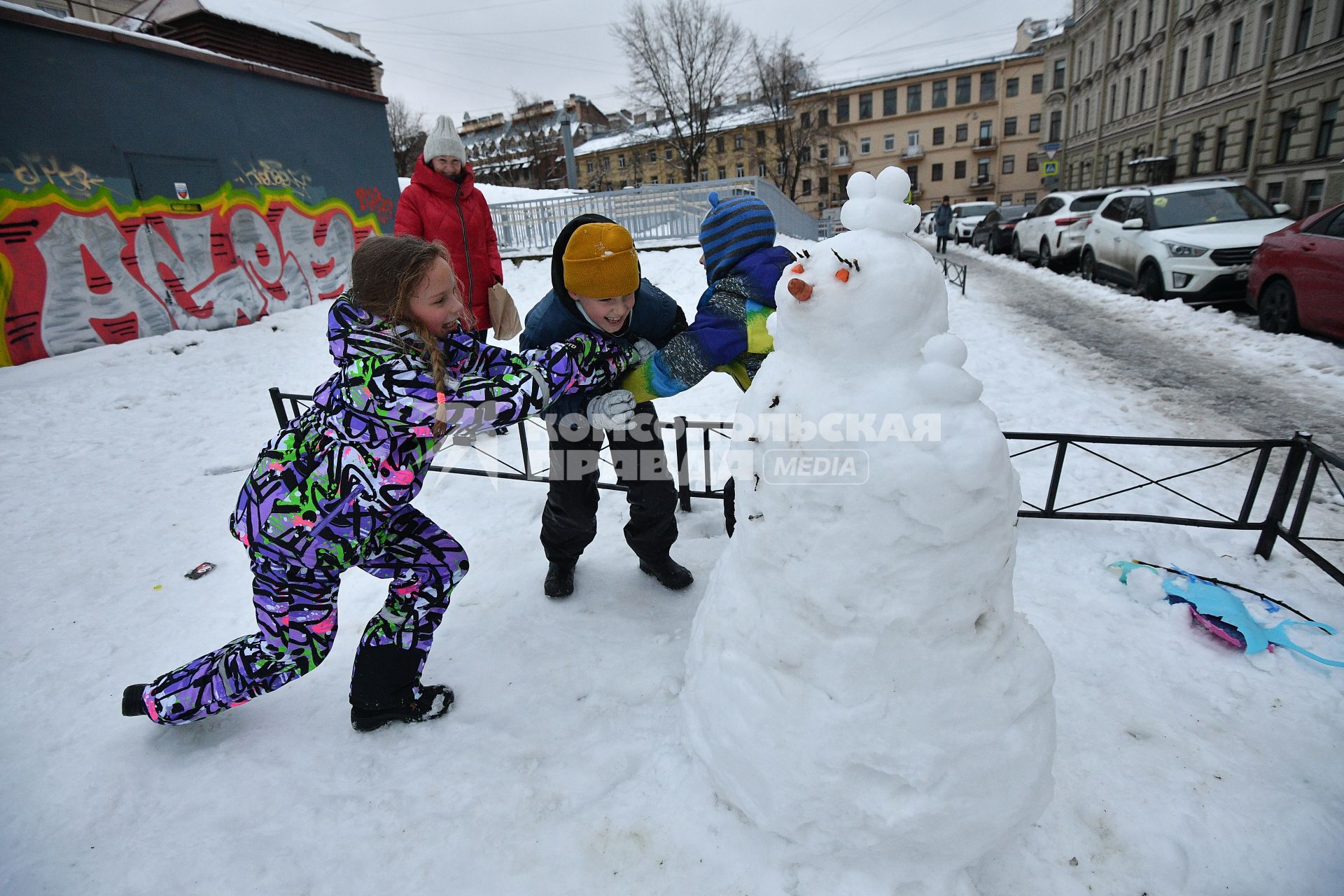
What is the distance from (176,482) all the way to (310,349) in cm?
456

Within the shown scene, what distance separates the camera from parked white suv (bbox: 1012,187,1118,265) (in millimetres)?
12844

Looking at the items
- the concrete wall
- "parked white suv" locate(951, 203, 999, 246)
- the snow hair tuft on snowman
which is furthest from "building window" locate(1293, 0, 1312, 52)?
the snow hair tuft on snowman

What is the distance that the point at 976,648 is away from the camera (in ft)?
5.12

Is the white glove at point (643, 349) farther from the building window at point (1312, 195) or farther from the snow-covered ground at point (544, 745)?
the building window at point (1312, 195)

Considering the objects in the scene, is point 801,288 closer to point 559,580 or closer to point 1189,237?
point 559,580

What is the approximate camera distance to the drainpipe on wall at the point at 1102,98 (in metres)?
28.1

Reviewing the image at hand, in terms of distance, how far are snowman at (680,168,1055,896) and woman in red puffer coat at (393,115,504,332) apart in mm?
3686

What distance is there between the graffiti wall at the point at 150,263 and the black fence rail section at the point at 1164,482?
5.00 m

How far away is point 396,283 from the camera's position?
1.97 metres

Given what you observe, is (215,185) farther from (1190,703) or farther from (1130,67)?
(1130,67)

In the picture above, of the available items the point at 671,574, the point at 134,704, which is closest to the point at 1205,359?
the point at 671,574

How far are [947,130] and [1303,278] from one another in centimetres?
4807

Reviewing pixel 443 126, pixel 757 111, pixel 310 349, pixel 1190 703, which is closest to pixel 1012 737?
pixel 1190 703

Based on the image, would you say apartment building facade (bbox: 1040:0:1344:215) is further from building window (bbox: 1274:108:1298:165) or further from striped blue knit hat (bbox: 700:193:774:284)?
striped blue knit hat (bbox: 700:193:774:284)
